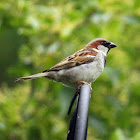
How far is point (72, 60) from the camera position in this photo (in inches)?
109

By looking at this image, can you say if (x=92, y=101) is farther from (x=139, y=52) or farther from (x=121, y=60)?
(x=139, y=52)

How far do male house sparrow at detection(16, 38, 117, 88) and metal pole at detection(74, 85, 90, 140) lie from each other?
2.37 feet

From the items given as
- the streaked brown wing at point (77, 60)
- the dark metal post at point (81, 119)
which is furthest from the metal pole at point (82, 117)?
the streaked brown wing at point (77, 60)

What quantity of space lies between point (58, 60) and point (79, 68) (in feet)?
1.43

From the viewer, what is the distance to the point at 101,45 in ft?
9.71

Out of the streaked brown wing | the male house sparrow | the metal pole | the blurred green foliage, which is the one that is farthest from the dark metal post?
the blurred green foliage

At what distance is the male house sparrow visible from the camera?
102 inches

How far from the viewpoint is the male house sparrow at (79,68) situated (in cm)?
260

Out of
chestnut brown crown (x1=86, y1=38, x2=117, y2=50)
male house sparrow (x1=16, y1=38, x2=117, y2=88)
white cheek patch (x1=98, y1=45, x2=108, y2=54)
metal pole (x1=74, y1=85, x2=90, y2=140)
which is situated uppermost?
chestnut brown crown (x1=86, y1=38, x2=117, y2=50)

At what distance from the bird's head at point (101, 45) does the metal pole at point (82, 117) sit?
3.52 feet

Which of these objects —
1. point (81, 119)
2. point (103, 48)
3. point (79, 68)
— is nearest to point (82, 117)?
point (81, 119)

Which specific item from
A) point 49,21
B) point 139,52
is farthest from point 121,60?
point 49,21

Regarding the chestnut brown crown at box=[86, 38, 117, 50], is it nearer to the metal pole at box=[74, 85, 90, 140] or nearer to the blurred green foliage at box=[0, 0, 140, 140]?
the blurred green foliage at box=[0, 0, 140, 140]

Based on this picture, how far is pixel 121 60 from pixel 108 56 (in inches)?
4.5
